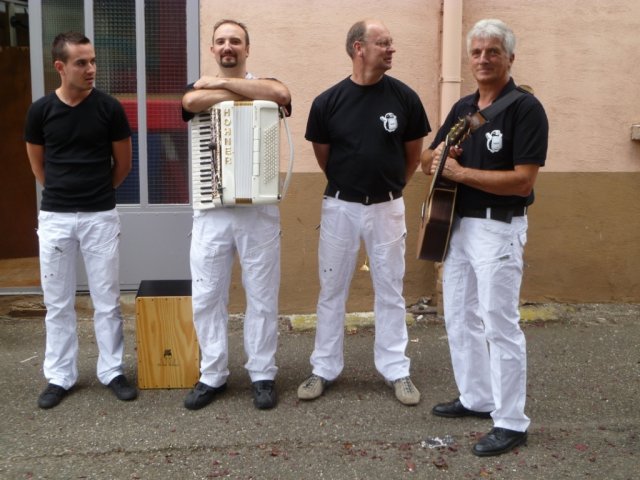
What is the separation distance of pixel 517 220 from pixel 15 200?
19.0 ft

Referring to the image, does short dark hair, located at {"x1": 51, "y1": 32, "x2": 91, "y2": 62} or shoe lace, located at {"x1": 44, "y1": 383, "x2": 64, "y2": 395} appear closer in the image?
short dark hair, located at {"x1": 51, "y1": 32, "x2": 91, "y2": 62}

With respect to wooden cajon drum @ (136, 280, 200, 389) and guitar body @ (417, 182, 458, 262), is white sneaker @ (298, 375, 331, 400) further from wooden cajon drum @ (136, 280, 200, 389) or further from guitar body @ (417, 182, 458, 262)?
guitar body @ (417, 182, 458, 262)

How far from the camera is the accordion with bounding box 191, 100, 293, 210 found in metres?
4.17

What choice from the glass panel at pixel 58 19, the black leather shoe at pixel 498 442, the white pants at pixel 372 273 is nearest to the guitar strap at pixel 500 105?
the white pants at pixel 372 273

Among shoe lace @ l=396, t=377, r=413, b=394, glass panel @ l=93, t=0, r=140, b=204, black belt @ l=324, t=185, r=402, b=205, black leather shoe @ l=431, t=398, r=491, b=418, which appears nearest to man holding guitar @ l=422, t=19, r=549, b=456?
black leather shoe @ l=431, t=398, r=491, b=418

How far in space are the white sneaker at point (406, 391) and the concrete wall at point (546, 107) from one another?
66.1 inches

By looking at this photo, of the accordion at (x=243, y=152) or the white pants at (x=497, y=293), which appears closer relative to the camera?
the white pants at (x=497, y=293)

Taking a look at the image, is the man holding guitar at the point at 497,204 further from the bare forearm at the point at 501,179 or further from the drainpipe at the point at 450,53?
the drainpipe at the point at 450,53

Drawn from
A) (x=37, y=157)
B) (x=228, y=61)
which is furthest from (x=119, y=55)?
(x=228, y=61)

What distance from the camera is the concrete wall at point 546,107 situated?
5945 mm

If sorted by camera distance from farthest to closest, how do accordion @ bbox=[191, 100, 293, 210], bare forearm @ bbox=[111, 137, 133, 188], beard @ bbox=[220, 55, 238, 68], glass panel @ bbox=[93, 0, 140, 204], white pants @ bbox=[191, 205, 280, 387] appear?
glass panel @ bbox=[93, 0, 140, 204] → bare forearm @ bbox=[111, 137, 133, 188] → white pants @ bbox=[191, 205, 280, 387] → beard @ bbox=[220, 55, 238, 68] → accordion @ bbox=[191, 100, 293, 210]

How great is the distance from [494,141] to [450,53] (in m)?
2.33

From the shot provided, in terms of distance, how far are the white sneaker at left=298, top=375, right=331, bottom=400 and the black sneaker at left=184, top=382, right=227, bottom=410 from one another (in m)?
0.49

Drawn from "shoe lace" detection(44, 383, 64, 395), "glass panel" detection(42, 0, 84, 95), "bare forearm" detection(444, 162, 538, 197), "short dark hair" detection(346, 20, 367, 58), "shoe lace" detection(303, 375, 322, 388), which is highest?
"glass panel" detection(42, 0, 84, 95)
